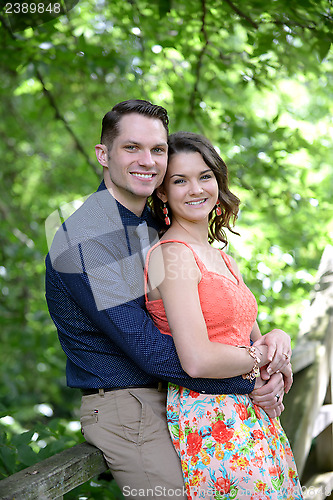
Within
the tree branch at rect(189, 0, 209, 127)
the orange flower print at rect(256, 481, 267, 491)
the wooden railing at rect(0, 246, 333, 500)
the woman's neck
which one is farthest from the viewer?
the tree branch at rect(189, 0, 209, 127)

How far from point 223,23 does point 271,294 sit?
172 centimetres

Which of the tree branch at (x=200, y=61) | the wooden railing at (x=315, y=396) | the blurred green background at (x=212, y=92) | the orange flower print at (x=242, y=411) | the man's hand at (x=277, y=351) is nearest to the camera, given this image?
the orange flower print at (x=242, y=411)

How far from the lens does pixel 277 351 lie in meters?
1.75

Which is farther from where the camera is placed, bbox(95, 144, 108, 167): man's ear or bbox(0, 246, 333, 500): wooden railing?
bbox(0, 246, 333, 500): wooden railing

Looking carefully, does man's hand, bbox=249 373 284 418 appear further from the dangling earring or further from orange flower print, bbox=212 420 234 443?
the dangling earring

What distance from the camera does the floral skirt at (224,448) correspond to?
152cm

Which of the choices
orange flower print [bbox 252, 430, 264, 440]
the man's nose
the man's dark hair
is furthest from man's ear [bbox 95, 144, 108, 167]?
orange flower print [bbox 252, 430, 264, 440]

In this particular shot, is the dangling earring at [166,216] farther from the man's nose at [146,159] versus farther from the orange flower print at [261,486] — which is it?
the orange flower print at [261,486]

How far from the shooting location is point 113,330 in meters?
1.54

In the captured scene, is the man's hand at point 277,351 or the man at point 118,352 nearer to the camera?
the man at point 118,352

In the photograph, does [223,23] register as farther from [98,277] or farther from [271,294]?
[98,277]

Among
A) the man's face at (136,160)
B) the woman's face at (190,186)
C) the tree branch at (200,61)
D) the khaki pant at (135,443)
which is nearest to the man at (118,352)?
the khaki pant at (135,443)

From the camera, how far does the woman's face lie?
1868 mm

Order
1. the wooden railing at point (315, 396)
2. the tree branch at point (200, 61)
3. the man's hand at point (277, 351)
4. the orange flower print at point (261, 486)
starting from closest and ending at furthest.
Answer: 1. the orange flower print at point (261, 486)
2. the man's hand at point (277, 351)
3. the wooden railing at point (315, 396)
4. the tree branch at point (200, 61)
